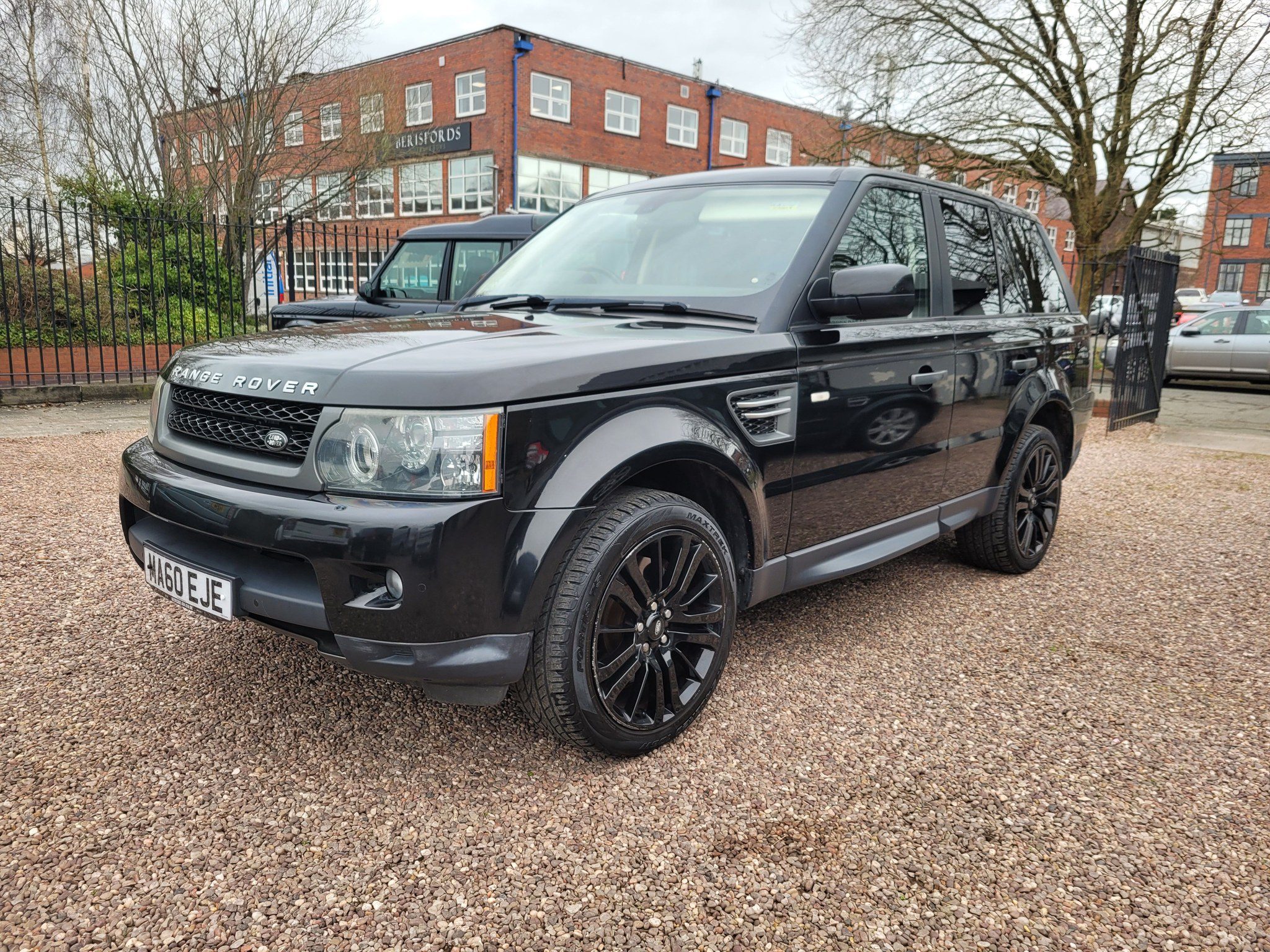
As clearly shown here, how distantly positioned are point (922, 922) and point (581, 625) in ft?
3.48

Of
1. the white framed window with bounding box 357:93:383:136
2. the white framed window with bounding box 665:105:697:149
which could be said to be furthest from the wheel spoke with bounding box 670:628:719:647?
the white framed window with bounding box 665:105:697:149

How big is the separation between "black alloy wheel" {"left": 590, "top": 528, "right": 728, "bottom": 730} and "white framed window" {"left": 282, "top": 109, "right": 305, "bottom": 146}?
1890 cm

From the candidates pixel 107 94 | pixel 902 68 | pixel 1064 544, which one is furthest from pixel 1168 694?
pixel 107 94

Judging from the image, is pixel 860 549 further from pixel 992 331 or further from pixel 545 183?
pixel 545 183

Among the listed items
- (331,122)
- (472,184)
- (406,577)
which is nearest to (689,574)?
(406,577)

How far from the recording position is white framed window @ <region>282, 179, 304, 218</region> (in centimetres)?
2039

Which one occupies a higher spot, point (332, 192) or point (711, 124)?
point (711, 124)

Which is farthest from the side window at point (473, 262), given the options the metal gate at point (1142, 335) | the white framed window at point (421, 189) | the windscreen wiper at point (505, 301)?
the white framed window at point (421, 189)

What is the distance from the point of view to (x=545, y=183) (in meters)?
34.5

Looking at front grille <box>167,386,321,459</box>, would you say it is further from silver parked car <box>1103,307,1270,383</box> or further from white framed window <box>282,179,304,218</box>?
white framed window <box>282,179,304,218</box>

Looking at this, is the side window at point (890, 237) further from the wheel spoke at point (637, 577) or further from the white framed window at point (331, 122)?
the white framed window at point (331, 122)

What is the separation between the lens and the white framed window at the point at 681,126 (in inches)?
1532

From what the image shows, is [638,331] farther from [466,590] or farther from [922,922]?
[922,922]

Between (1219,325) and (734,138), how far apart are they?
29789 mm
